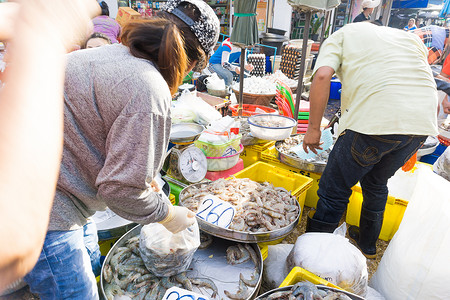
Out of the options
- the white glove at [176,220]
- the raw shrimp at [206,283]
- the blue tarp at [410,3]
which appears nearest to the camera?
the white glove at [176,220]

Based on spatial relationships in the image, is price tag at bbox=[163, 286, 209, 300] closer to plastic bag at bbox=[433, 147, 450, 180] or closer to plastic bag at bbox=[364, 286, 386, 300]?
plastic bag at bbox=[364, 286, 386, 300]

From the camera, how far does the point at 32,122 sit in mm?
379

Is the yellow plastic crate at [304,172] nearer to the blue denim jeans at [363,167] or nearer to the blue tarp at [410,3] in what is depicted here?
the blue denim jeans at [363,167]

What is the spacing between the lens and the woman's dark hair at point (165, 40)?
1258 millimetres

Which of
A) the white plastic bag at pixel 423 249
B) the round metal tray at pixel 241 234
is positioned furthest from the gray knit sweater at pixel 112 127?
the white plastic bag at pixel 423 249

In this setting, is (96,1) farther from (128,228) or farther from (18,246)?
(128,228)

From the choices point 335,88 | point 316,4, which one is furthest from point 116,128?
point 335,88

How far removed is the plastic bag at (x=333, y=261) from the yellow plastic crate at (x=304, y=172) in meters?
1.38

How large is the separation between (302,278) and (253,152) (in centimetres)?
222

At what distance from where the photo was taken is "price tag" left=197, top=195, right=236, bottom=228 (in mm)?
2085

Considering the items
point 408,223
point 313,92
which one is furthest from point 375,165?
point 313,92

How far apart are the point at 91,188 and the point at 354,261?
1.69 m

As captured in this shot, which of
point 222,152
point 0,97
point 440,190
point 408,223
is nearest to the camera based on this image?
point 0,97

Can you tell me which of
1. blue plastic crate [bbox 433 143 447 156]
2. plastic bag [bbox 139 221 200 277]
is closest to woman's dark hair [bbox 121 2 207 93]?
plastic bag [bbox 139 221 200 277]
